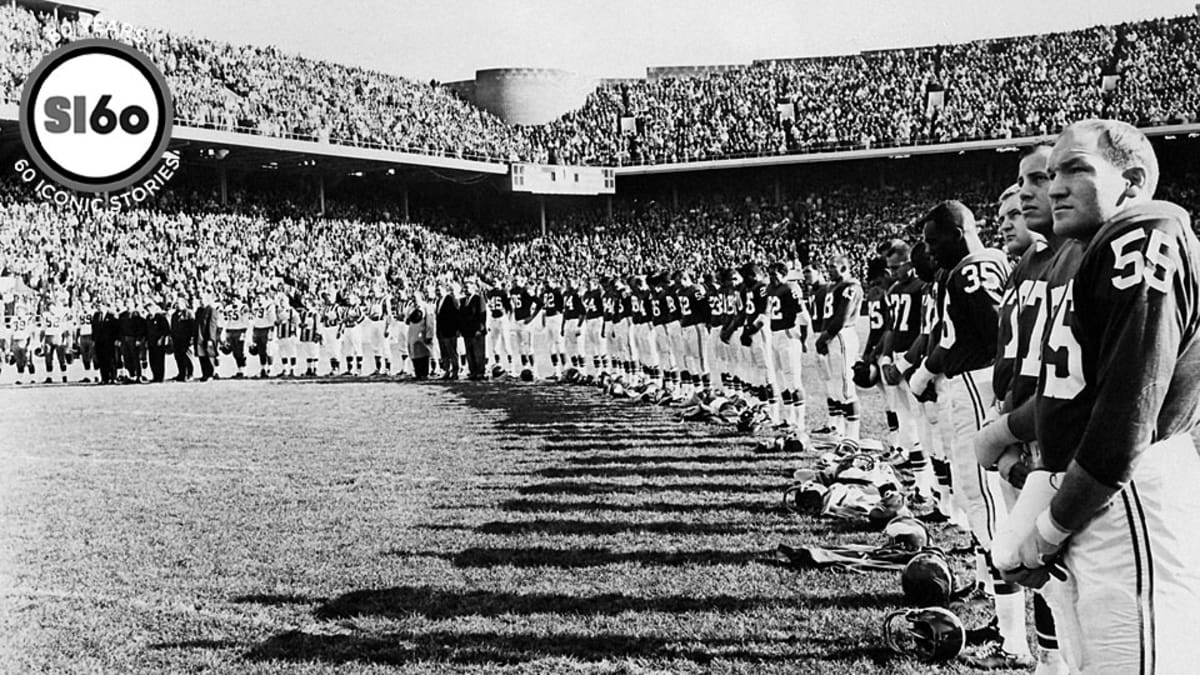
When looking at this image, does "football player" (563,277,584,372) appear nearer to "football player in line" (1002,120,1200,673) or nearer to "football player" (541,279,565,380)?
"football player" (541,279,565,380)

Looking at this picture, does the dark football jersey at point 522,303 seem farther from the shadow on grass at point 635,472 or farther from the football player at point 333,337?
the shadow on grass at point 635,472

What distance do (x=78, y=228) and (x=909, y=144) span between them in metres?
28.3

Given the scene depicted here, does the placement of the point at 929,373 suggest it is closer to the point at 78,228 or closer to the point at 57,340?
the point at 57,340

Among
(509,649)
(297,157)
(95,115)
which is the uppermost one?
(297,157)

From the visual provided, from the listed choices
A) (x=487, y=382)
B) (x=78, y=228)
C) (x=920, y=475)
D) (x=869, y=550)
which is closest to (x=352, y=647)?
(x=869, y=550)

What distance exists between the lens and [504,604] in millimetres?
5539

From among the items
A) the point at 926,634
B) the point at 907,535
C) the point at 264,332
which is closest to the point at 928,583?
the point at 926,634

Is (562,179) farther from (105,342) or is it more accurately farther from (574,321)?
(105,342)

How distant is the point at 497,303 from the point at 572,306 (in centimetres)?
268

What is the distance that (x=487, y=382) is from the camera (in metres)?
19.6

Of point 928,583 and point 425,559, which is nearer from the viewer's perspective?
point 928,583

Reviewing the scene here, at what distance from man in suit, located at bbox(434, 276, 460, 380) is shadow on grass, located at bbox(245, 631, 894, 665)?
15322 millimetres

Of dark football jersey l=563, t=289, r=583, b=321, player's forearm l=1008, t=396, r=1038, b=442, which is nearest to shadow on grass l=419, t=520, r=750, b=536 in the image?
player's forearm l=1008, t=396, r=1038, b=442

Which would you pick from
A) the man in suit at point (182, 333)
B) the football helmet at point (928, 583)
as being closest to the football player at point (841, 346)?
the football helmet at point (928, 583)
